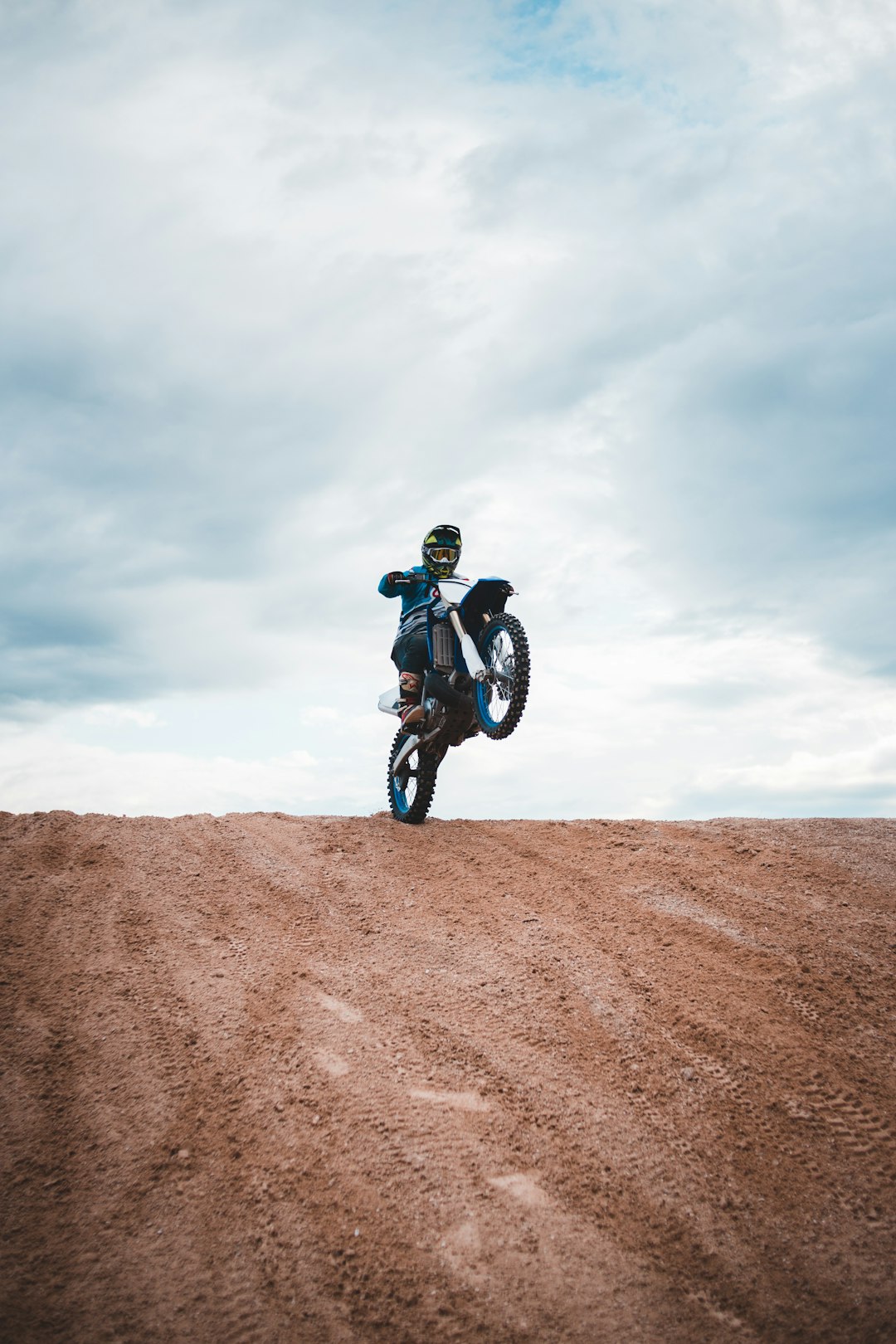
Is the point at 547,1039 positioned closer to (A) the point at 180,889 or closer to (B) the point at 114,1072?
(B) the point at 114,1072

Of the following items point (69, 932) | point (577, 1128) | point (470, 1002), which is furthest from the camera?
point (69, 932)

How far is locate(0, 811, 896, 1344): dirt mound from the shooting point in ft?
11.1

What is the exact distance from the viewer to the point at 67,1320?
10.8 feet

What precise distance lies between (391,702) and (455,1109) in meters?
6.83

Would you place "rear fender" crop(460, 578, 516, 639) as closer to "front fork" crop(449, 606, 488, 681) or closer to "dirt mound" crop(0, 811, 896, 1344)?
"front fork" crop(449, 606, 488, 681)

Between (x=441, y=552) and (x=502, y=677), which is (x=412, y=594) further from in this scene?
(x=502, y=677)

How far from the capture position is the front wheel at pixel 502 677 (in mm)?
8047

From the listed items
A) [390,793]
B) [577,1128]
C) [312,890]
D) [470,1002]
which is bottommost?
[577,1128]

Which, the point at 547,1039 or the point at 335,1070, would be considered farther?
the point at 547,1039

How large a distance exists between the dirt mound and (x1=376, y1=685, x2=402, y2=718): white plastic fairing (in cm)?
329

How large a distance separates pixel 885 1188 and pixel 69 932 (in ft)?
20.6

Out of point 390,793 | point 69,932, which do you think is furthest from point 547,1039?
point 390,793

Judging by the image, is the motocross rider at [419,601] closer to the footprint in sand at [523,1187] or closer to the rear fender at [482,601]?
the rear fender at [482,601]

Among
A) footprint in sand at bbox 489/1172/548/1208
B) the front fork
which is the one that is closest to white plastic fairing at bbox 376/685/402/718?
the front fork
